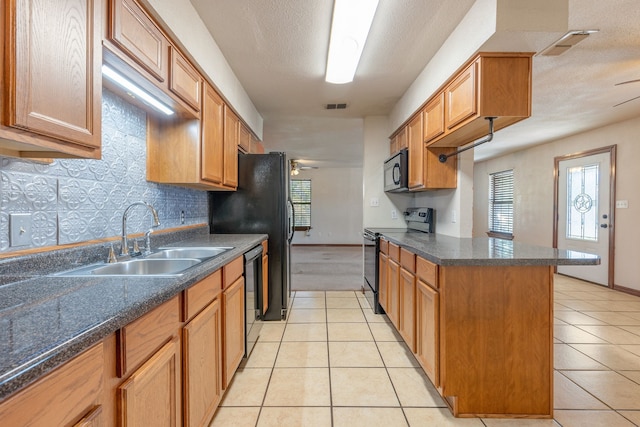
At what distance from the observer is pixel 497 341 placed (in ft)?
5.30

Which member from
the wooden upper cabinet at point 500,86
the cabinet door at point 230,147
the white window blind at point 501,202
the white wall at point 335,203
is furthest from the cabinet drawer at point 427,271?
the white wall at point 335,203

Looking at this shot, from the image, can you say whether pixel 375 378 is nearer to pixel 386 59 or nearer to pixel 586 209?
pixel 386 59

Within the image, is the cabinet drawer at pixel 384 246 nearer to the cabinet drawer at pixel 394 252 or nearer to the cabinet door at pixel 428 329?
the cabinet drawer at pixel 394 252

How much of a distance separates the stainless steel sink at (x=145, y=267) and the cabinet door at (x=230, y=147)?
0.97 meters

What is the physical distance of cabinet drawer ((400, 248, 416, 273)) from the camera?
208 cm

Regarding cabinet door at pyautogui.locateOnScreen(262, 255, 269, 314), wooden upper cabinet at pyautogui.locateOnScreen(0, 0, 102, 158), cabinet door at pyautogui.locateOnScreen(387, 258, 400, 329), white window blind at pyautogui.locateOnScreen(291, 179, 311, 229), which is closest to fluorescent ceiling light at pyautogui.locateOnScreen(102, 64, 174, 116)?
wooden upper cabinet at pyautogui.locateOnScreen(0, 0, 102, 158)

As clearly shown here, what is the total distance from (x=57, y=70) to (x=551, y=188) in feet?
21.0

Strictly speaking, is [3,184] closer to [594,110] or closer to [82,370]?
[82,370]

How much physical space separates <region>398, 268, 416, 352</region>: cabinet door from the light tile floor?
19 centimetres

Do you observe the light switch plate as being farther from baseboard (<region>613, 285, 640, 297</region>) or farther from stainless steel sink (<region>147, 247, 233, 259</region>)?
baseboard (<region>613, 285, 640, 297</region>)

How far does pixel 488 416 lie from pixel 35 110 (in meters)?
2.34

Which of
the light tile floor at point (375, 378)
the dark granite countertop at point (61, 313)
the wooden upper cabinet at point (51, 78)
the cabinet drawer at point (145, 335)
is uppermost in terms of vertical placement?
the wooden upper cabinet at point (51, 78)

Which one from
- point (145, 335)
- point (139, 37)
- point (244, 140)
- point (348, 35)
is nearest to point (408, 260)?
point (348, 35)

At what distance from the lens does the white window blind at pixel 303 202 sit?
8961mm
